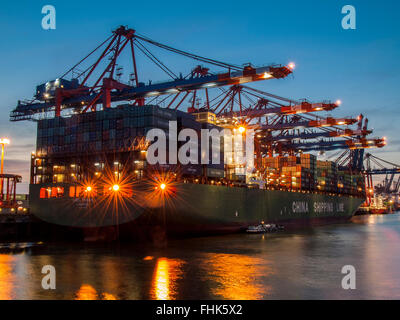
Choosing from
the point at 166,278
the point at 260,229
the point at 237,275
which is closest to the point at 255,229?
the point at 260,229

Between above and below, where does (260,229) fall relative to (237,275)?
below

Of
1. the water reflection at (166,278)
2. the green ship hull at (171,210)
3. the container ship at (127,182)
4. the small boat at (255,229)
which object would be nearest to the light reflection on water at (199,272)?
the water reflection at (166,278)

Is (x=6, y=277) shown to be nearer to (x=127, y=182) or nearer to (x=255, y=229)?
(x=127, y=182)

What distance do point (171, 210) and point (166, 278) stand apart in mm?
17670

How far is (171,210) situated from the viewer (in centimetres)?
3653

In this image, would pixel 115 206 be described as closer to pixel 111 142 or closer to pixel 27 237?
pixel 111 142

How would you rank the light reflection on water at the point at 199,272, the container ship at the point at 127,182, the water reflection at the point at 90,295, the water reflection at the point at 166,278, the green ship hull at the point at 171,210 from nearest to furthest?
the water reflection at the point at 90,295
the water reflection at the point at 166,278
the light reflection on water at the point at 199,272
the green ship hull at the point at 171,210
the container ship at the point at 127,182

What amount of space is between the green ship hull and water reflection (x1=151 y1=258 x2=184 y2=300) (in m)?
11.2

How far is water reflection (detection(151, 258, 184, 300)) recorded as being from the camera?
612 inches

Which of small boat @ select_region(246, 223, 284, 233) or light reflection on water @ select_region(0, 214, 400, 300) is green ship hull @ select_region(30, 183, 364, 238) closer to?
small boat @ select_region(246, 223, 284, 233)

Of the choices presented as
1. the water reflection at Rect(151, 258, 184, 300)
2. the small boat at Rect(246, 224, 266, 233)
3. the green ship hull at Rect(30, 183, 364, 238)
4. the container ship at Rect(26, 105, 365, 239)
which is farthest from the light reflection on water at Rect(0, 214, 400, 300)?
the small boat at Rect(246, 224, 266, 233)

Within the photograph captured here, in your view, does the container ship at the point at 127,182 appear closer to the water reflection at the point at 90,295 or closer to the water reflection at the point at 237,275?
the water reflection at the point at 237,275

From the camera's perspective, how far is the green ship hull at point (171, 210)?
36.1 meters

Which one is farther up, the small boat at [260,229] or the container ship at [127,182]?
the container ship at [127,182]
